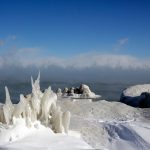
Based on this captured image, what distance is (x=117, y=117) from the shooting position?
15.7 metres

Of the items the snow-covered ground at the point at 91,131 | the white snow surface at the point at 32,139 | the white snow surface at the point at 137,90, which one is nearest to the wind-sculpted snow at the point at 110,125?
the snow-covered ground at the point at 91,131

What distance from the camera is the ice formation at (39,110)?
31.8 feet

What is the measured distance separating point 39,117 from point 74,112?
18.1ft

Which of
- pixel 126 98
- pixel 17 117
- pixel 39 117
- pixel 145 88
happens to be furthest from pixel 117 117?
pixel 145 88

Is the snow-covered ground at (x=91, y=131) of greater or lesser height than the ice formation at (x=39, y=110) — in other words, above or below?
below

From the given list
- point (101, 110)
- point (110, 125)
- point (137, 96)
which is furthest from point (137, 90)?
point (110, 125)

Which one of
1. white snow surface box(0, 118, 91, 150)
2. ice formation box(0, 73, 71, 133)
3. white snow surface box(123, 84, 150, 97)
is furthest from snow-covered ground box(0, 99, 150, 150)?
white snow surface box(123, 84, 150, 97)

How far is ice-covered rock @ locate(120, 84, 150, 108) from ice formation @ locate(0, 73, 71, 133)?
1640cm

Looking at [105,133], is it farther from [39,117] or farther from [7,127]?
[7,127]

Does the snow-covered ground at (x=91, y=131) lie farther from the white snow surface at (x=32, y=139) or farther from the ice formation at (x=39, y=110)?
the ice formation at (x=39, y=110)

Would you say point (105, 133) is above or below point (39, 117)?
below

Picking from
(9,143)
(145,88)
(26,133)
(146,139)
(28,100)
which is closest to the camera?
(9,143)

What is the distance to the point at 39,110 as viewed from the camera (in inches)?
414

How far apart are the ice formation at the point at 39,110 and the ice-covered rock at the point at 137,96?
16400 mm
